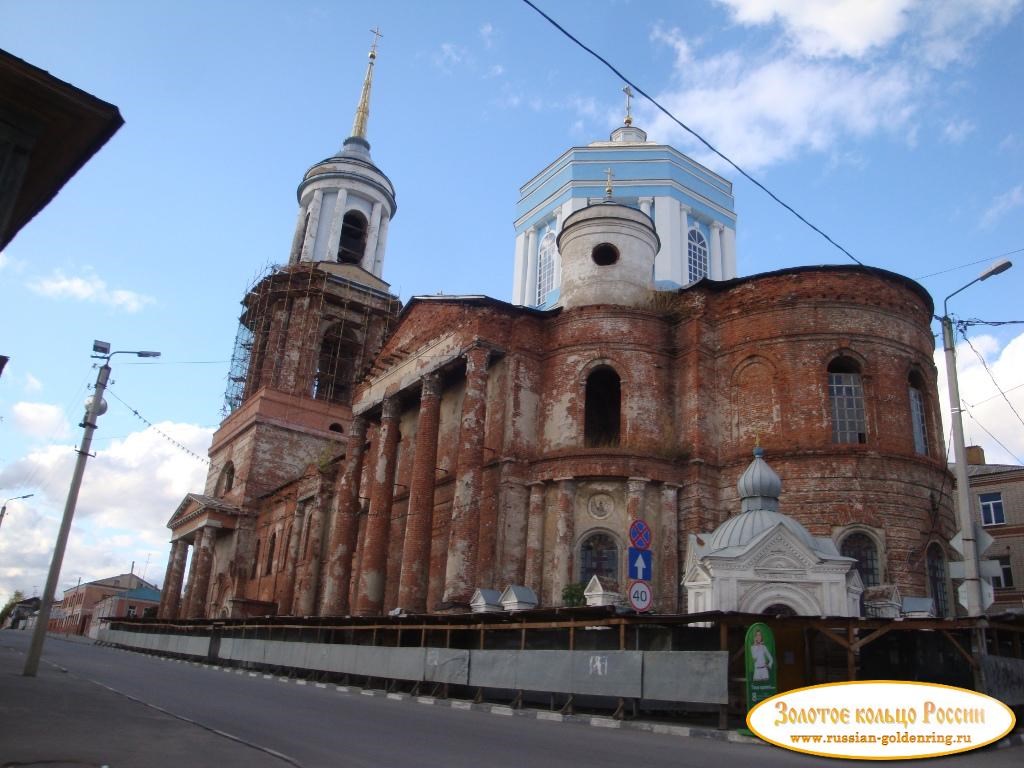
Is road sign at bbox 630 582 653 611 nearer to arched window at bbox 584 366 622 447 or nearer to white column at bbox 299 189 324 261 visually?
arched window at bbox 584 366 622 447

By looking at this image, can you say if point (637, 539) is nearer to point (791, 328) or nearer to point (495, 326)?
point (791, 328)

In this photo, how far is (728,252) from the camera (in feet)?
125

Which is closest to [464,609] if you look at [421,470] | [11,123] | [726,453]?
[421,470]

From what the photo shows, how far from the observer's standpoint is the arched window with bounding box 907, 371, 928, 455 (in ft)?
73.5

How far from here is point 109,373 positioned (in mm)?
18719

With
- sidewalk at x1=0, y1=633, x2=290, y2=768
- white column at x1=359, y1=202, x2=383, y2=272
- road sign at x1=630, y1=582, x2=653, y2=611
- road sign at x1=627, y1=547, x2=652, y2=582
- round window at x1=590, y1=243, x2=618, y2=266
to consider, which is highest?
white column at x1=359, y1=202, x2=383, y2=272

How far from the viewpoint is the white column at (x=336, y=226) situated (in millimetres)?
47531

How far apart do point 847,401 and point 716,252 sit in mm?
16487

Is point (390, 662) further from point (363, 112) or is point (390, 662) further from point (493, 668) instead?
point (363, 112)

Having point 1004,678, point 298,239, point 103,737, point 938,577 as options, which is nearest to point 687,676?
point 1004,678

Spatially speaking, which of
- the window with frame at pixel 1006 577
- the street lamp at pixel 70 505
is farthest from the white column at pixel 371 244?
the window with frame at pixel 1006 577

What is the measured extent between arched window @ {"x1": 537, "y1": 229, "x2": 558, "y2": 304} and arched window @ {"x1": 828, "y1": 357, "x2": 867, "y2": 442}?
16572mm

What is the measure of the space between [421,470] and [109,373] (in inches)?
382

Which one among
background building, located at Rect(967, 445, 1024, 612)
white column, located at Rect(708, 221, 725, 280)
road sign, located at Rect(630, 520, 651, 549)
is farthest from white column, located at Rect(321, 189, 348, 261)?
road sign, located at Rect(630, 520, 651, 549)
